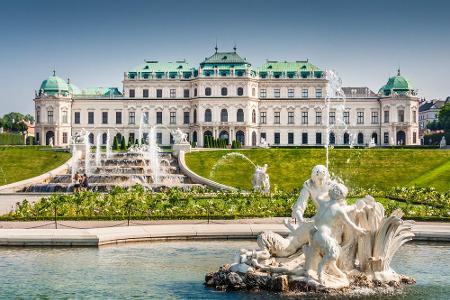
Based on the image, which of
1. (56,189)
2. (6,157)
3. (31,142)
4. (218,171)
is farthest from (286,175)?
(31,142)

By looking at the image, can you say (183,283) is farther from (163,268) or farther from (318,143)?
(318,143)

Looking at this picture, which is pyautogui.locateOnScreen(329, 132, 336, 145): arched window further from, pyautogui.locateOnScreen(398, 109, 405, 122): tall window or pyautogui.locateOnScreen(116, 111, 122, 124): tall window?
pyautogui.locateOnScreen(116, 111, 122, 124): tall window

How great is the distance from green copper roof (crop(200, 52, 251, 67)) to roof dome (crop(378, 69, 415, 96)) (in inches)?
833

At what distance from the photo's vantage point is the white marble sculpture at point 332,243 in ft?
46.9

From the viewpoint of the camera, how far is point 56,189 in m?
49.7

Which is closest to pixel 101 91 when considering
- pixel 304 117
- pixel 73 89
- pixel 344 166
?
pixel 73 89

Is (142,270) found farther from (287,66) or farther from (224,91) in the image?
(287,66)

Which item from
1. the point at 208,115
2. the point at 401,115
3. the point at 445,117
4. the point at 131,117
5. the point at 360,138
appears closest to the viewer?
the point at 208,115

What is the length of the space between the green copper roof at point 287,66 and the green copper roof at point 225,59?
12.4ft

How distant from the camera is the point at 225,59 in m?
101

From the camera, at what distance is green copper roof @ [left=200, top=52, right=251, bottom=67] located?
3942 inches

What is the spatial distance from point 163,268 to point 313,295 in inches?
188

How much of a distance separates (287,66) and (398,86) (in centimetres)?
1676

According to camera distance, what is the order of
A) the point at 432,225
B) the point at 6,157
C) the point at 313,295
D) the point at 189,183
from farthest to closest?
the point at 6,157 → the point at 189,183 → the point at 432,225 → the point at 313,295
